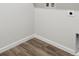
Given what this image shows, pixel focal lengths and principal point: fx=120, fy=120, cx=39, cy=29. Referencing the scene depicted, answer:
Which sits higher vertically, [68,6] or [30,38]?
[68,6]

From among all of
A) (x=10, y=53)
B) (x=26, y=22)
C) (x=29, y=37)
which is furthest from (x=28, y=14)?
(x=10, y=53)

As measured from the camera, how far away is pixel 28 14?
110 inches

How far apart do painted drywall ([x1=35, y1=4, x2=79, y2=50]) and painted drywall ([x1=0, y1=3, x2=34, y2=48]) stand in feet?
0.71

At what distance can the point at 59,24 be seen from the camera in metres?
2.45

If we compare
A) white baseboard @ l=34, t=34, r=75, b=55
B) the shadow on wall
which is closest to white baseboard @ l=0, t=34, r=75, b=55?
white baseboard @ l=34, t=34, r=75, b=55

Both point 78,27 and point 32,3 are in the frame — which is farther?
point 32,3

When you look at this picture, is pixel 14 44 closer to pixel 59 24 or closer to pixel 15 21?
pixel 15 21

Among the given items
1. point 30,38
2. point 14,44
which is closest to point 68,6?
point 30,38

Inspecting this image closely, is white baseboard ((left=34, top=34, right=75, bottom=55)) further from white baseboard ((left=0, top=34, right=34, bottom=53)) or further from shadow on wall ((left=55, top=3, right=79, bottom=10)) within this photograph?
shadow on wall ((left=55, top=3, right=79, bottom=10))

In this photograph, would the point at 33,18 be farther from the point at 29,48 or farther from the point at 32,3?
the point at 29,48

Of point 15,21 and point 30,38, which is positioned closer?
point 15,21

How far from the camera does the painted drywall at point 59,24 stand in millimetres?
2221

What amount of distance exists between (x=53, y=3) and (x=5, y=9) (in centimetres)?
96

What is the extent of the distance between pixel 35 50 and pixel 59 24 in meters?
0.75
